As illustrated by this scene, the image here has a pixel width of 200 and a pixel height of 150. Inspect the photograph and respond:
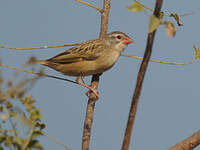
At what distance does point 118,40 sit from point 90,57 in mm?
619

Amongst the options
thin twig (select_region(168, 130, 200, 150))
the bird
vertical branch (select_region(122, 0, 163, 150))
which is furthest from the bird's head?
vertical branch (select_region(122, 0, 163, 150))

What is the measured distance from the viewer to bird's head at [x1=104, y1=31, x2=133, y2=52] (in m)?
5.45

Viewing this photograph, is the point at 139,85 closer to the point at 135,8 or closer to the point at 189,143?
the point at 135,8

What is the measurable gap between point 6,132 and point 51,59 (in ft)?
13.4

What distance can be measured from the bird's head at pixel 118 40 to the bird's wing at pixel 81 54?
0.63 ft

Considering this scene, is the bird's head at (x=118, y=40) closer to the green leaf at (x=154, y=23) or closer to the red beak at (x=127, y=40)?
the red beak at (x=127, y=40)

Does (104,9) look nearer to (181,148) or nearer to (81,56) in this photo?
(81,56)

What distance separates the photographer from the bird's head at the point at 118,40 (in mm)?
5453

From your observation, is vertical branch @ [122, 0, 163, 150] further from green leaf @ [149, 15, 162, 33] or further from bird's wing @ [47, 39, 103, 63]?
bird's wing @ [47, 39, 103, 63]

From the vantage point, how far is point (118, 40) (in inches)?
220

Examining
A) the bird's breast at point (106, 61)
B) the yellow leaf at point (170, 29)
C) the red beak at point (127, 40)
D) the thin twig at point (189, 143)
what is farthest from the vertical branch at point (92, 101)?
the yellow leaf at point (170, 29)

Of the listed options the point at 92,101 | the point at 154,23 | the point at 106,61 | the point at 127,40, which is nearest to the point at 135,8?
the point at 154,23

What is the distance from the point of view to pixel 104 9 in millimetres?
4531

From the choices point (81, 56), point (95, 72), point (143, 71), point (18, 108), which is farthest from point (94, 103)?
point (18, 108)
